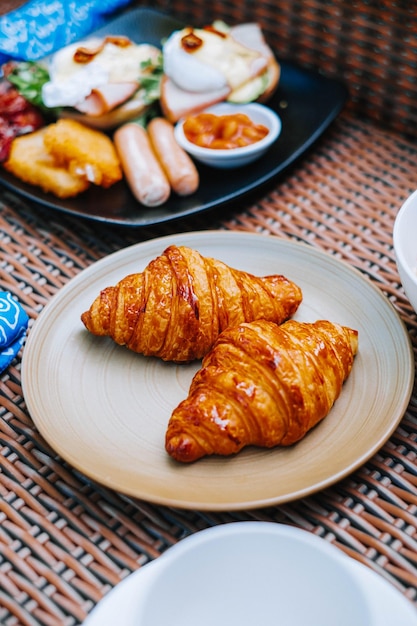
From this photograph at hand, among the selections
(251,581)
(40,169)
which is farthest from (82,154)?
(251,581)

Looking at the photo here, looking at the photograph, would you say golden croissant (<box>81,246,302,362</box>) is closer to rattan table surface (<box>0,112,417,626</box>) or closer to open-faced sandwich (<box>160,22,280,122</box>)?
rattan table surface (<box>0,112,417,626</box>)

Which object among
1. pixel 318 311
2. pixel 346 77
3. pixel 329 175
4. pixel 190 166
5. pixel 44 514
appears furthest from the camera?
pixel 346 77

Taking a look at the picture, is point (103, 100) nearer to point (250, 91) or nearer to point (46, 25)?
point (250, 91)

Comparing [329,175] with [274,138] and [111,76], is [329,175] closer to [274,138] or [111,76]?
[274,138]

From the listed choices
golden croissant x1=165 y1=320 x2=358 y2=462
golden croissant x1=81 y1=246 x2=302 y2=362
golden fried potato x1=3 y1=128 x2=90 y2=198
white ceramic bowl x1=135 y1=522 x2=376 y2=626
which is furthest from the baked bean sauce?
white ceramic bowl x1=135 y1=522 x2=376 y2=626

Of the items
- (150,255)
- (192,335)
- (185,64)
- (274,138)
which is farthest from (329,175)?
(192,335)

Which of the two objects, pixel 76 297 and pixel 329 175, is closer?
pixel 76 297
